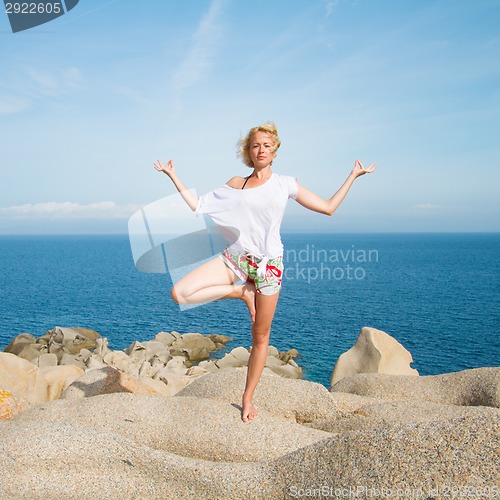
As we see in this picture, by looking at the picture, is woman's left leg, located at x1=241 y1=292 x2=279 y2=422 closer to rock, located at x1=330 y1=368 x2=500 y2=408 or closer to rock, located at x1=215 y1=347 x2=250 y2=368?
rock, located at x1=330 y1=368 x2=500 y2=408

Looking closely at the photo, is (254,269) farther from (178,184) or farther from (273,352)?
(273,352)

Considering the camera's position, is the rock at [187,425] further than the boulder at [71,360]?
No

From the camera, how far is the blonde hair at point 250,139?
6102mm

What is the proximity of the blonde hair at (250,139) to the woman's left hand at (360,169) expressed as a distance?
3.51 feet

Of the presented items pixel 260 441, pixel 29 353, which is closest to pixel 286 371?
pixel 29 353

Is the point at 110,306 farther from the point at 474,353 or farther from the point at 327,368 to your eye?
the point at 474,353

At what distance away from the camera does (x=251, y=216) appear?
6.03 m

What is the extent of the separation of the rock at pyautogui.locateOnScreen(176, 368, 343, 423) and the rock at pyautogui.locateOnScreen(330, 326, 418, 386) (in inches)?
341

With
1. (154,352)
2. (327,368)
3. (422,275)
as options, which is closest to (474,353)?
(327,368)

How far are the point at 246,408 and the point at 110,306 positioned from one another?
1945 inches

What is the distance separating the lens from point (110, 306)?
54219mm

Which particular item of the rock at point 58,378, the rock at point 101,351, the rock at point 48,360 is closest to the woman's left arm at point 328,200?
the rock at point 58,378

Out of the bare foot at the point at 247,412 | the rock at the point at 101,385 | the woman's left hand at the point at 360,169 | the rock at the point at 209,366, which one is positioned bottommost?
the rock at the point at 209,366

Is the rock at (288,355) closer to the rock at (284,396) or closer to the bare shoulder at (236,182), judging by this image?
the rock at (284,396)
